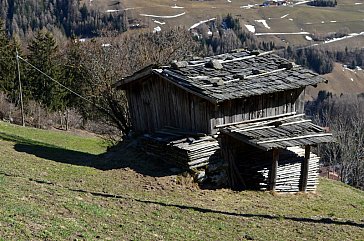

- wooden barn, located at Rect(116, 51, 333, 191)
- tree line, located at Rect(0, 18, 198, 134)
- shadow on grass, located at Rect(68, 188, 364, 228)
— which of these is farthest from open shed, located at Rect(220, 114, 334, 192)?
tree line, located at Rect(0, 18, 198, 134)

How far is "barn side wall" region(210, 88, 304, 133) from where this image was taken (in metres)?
20.8

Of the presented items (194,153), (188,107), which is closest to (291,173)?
(194,153)

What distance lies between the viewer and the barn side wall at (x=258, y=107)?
2075cm

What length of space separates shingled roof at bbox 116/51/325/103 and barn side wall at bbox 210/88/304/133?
2.34 ft

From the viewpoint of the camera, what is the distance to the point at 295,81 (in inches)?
878

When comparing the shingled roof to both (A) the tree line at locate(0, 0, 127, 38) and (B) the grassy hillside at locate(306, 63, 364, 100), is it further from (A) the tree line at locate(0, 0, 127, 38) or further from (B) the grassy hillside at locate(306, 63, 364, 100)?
(A) the tree line at locate(0, 0, 127, 38)

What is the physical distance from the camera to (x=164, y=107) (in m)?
22.9

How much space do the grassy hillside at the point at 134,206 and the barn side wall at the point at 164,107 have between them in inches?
80.1

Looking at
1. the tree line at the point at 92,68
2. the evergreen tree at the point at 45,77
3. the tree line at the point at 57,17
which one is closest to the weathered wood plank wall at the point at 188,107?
the tree line at the point at 92,68

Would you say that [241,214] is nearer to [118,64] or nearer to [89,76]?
[118,64]

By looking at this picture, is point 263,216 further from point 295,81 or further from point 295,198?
point 295,81

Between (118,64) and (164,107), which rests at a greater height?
(118,64)

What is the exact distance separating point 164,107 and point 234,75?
11.8 feet

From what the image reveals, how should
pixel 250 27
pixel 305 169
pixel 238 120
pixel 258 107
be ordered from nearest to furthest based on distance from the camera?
pixel 305 169, pixel 238 120, pixel 258 107, pixel 250 27
